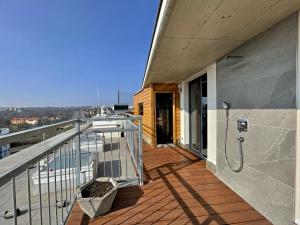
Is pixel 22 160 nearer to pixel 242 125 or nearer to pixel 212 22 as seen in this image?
pixel 212 22

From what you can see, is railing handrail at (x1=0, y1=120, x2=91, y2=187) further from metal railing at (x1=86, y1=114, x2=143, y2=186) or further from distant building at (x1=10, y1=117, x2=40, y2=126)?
metal railing at (x1=86, y1=114, x2=143, y2=186)

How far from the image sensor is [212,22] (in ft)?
5.68

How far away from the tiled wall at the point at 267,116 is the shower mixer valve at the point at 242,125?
0.22ft

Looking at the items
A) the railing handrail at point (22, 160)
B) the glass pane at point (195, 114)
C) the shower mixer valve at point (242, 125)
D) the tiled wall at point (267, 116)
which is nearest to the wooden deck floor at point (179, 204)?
the tiled wall at point (267, 116)

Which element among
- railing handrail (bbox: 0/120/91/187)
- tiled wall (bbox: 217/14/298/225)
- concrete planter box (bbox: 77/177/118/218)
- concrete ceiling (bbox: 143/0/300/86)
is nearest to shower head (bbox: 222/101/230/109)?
tiled wall (bbox: 217/14/298/225)

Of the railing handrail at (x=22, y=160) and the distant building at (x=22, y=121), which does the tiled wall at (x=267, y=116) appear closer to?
the railing handrail at (x=22, y=160)

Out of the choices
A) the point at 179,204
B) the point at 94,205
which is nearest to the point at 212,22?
the point at 179,204

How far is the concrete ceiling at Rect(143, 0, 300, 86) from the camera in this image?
4.73ft

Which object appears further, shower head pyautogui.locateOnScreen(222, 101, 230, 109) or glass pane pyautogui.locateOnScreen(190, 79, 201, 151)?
glass pane pyautogui.locateOnScreen(190, 79, 201, 151)

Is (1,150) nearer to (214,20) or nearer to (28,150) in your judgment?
(28,150)

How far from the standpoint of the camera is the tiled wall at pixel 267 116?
A: 5.73ft

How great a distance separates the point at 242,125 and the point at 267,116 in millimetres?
474

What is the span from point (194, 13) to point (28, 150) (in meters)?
1.71

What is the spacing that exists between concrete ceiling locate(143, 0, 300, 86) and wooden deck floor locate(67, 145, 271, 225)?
212 cm
